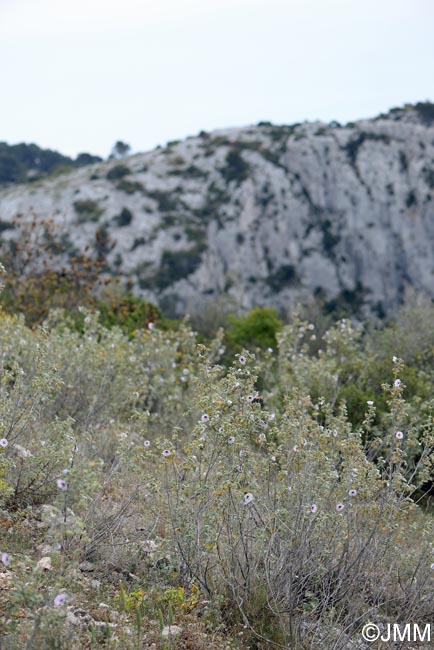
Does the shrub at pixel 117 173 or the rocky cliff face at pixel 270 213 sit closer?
the rocky cliff face at pixel 270 213

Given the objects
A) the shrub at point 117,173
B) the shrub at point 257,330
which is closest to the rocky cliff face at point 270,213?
the shrub at point 117,173

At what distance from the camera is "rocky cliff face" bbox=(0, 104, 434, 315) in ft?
120

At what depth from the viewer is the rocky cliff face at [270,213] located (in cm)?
3647

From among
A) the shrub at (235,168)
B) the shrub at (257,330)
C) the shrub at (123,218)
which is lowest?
the shrub at (257,330)

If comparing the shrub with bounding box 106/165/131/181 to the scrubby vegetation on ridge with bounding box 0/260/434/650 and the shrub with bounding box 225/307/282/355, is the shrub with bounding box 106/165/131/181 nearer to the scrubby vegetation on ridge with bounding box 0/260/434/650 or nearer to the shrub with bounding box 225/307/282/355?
the shrub with bounding box 225/307/282/355

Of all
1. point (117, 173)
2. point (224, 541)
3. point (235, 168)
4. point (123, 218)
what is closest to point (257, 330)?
point (224, 541)

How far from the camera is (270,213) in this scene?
39.5 m

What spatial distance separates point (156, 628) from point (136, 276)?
31.6 meters

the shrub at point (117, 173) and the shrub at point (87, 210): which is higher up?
the shrub at point (117, 173)

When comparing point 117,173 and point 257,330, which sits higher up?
point 117,173

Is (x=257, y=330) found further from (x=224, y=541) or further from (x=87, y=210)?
(x=87, y=210)

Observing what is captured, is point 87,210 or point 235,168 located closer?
point 87,210

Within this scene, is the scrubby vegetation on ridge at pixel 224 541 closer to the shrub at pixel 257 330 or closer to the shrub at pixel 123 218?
the shrub at pixel 257 330

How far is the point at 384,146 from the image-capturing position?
43406mm
